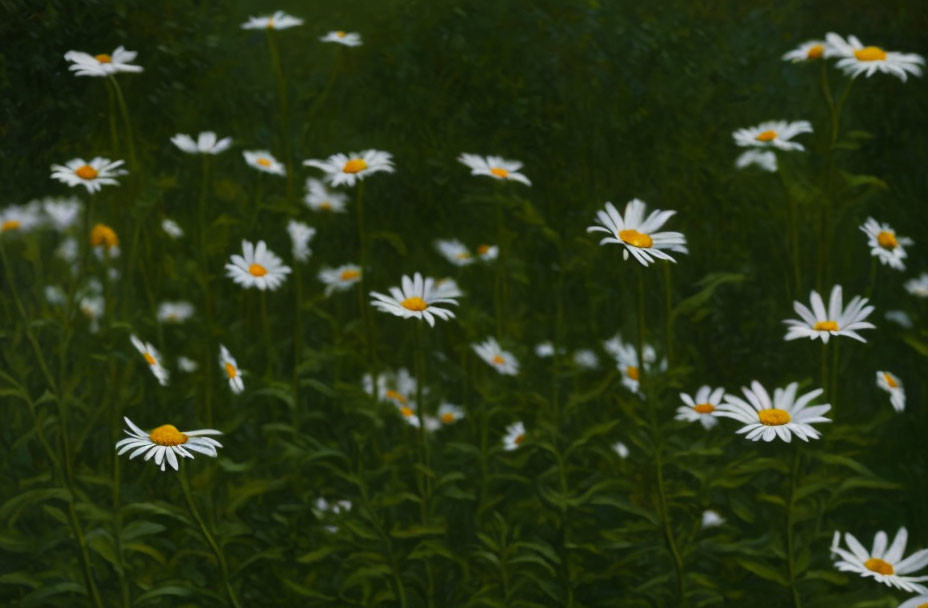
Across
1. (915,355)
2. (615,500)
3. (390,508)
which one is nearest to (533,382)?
(390,508)

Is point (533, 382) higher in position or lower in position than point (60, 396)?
lower

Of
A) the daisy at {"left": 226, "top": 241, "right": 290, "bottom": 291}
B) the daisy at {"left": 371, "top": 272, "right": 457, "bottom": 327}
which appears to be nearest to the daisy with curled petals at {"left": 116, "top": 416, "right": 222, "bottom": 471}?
the daisy at {"left": 371, "top": 272, "right": 457, "bottom": 327}

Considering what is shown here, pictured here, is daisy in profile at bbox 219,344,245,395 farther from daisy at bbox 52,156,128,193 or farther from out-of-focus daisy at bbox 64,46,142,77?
out-of-focus daisy at bbox 64,46,142,77

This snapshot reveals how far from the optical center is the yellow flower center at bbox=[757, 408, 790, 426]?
6.36 ft

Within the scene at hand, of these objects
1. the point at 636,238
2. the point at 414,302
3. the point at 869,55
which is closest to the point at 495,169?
the point at 414,302

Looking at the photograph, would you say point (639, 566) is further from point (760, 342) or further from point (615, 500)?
point (760, 342)

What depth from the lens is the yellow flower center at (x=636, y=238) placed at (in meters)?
2.03

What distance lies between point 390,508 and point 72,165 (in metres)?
1.08

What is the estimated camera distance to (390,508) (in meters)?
2.42

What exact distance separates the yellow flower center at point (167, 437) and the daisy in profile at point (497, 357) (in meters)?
1.08

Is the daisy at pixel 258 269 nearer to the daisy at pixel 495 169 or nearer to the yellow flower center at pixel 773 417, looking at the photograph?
the daisy at pixel 495 169

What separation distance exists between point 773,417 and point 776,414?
2cm

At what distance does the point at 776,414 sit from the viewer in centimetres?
198

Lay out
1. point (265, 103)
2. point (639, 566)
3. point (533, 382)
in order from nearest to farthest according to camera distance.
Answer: point (639, 566), point (533, 382), point (265, 103)
